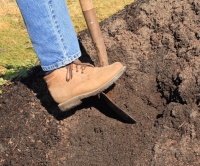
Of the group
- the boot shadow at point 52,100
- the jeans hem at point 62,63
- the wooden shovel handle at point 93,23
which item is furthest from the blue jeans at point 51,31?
the boot shadow at point 52,100

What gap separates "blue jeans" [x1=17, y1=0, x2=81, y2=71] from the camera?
9.48 feet

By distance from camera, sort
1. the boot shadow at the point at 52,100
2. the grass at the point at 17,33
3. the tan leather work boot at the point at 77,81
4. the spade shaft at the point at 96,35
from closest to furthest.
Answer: the tan leather work boot at the point at 77,81 → the spade shaft at the point at 96,35 → the boot shadow at the point at 52,100 → the grass at the point at 17,33

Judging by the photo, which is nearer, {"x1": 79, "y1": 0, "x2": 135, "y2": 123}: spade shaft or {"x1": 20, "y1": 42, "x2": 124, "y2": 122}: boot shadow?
{"x1": 79, "y1": 0, "x2": 135, "y2": 123}: spade shaft

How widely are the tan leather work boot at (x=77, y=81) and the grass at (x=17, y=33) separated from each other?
1.41 m

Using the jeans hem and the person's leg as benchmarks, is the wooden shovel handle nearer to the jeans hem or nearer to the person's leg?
the person's leg

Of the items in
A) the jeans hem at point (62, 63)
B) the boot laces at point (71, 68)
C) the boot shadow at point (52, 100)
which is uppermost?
the jeans hem at point (62, 63)

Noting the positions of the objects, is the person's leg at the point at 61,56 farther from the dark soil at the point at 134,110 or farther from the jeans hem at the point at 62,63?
the dark soil at the point at 134,110

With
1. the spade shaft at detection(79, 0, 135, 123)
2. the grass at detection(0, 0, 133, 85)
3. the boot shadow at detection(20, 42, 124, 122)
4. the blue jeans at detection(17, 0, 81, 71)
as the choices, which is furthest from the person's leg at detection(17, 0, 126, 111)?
the grass at detection(0, 0, 133, 85)

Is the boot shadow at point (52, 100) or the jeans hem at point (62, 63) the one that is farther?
the boot shadow at point (52, 100)

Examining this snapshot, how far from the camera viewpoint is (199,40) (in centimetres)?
331

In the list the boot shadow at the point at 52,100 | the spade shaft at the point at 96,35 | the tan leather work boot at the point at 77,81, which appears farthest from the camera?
the boot shadow at the point at 52,100

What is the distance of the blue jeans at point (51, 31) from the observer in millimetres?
2889

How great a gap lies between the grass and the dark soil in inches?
41.1

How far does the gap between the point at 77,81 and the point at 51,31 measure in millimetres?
424
